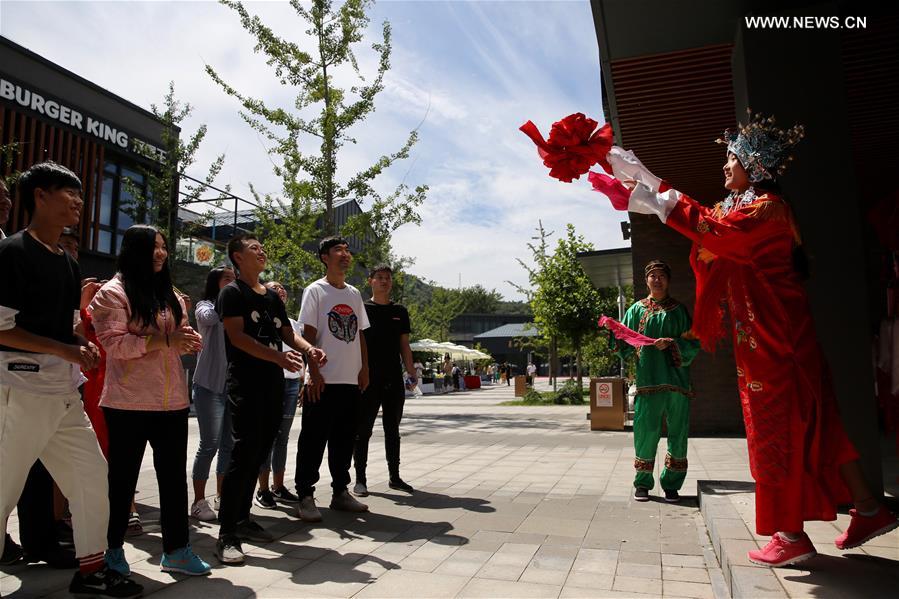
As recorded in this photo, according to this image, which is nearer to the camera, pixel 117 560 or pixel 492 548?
pixel 117 560

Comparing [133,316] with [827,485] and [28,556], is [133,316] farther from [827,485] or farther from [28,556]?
[827,485]

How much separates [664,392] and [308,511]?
3089 mm

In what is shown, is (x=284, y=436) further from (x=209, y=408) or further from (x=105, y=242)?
(x=105, y=242)

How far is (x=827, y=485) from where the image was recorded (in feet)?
9.42

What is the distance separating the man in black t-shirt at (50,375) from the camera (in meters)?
2.62

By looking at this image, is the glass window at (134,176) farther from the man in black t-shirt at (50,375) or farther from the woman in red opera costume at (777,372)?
the woman in red opera costume at (777,372)

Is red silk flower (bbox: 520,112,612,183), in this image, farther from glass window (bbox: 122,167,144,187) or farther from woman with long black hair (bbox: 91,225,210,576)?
glass window (bbox: 122,167,144,187)

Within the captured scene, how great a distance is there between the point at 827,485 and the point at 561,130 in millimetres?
2171

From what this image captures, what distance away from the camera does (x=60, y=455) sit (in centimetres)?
281

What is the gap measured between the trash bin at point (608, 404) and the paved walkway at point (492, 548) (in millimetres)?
4703

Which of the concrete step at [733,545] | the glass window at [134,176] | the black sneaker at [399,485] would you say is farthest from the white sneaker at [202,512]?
the glass window at [134,176]

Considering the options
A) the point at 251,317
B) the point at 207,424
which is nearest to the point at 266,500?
the point at 207,424

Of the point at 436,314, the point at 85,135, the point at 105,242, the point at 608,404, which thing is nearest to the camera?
the point at 608,404

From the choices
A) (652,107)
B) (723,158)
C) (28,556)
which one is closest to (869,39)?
(652,107)
